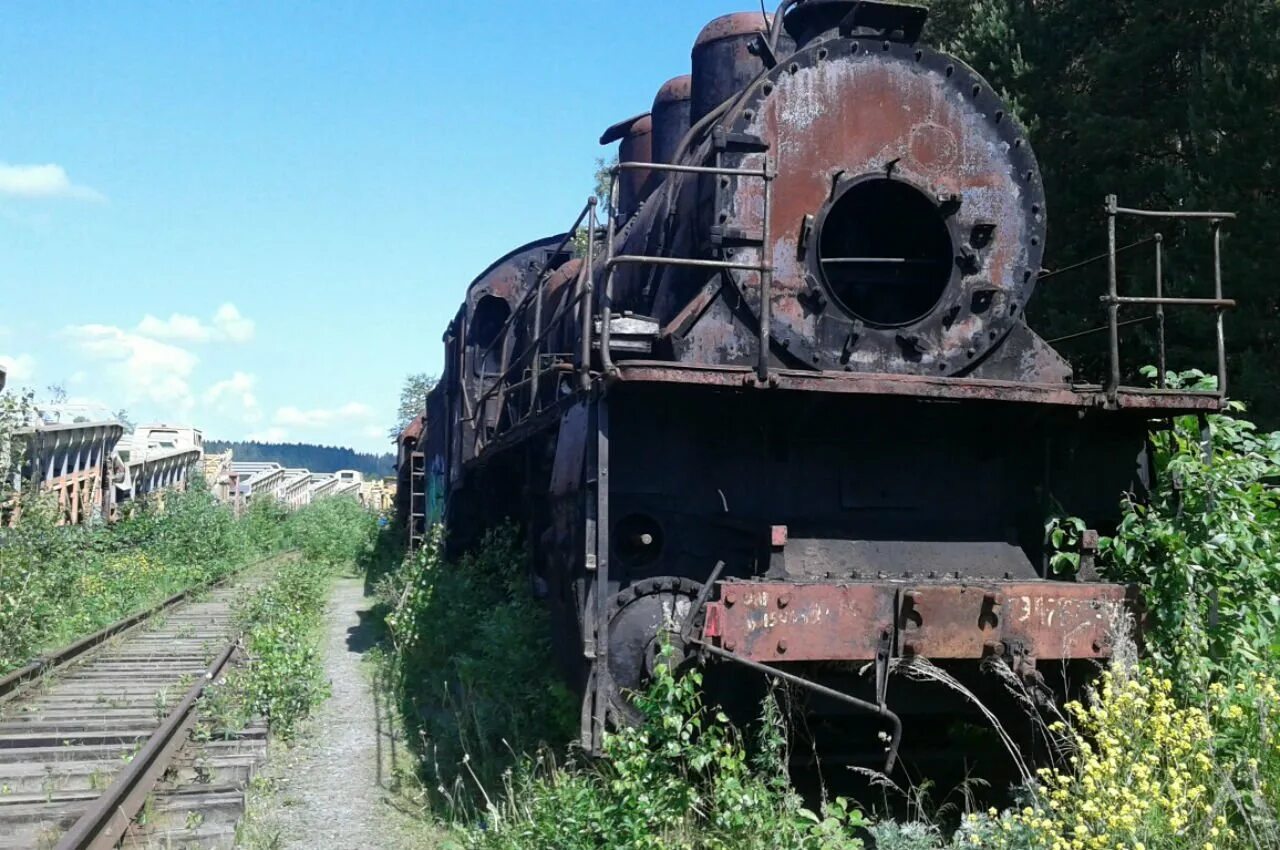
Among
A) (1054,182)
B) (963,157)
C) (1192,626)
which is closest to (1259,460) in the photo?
(1192,626)

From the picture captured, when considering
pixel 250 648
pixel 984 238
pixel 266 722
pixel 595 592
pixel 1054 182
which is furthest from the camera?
pixel 1054 182

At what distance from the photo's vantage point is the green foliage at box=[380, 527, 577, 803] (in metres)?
6.68

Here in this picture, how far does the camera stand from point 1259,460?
619 cm

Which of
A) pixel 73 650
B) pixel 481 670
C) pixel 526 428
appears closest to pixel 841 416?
pixel 526 428

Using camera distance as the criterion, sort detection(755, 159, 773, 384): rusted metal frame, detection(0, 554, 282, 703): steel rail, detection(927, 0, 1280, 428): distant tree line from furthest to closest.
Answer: detection(927, 0, 1280, 428): distant tree line, detection(0, 554, 282, 703): steel rail, detection(755, 159, 773, 384): rusted metal frame

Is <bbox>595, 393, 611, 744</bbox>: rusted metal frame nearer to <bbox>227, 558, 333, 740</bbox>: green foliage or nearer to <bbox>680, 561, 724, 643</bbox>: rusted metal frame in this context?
<bbox>680, 561, 724, 643</bbox>: rusted metal frame

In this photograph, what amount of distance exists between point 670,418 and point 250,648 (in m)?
6.74

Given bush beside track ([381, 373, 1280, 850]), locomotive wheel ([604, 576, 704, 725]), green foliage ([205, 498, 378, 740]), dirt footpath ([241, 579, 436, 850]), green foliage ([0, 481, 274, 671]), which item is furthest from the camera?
green foliage ([0, 481, 274, 671])

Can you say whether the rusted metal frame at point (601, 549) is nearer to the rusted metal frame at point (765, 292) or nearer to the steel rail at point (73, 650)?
the rusted metal frame at point (765, 292)

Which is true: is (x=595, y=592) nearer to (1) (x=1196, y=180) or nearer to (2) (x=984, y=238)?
(2) (x=984, y=238)

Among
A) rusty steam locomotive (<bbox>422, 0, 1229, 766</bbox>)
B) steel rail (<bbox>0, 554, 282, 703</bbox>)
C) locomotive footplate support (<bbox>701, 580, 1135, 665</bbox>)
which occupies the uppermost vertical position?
rusty steam locomotive (<bbox>422, 0, 1229, 766</bbox>)

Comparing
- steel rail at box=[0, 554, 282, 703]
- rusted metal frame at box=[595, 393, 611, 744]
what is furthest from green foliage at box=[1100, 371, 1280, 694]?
steel rail at box=[0, 554, 282, 703]

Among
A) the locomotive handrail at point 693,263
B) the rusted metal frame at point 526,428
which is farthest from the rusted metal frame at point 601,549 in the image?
the rusted metal frame at point 526,428

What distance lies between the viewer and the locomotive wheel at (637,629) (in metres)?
5.11
